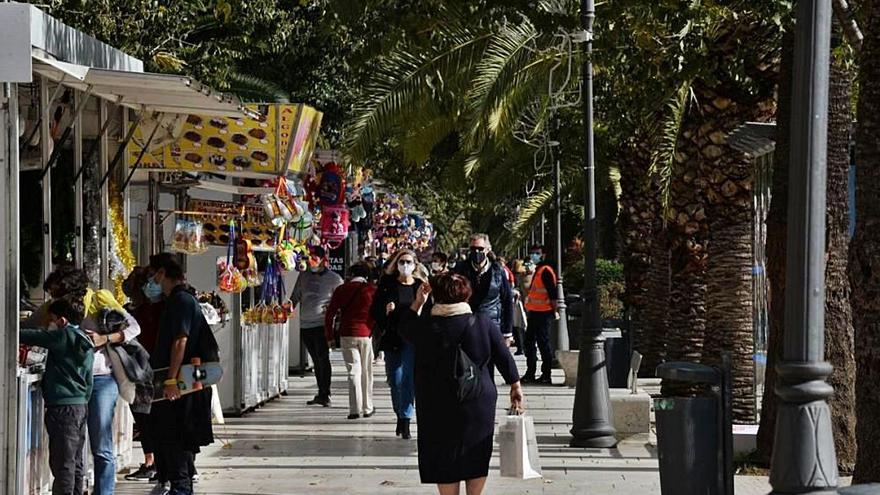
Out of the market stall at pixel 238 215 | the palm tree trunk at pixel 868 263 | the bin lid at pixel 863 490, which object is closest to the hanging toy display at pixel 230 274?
the market stall at pixel 238 215

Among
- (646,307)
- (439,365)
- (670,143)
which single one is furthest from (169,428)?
(646,307)

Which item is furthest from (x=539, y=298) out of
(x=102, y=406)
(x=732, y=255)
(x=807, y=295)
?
(x=807, y=295)

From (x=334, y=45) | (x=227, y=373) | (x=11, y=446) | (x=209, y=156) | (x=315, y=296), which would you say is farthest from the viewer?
(x=334, y=45)

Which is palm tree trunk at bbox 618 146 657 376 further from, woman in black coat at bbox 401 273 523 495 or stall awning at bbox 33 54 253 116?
woman in black coat at bbox 401 273 523 495

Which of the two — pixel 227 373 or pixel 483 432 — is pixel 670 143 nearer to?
pixel 227 373

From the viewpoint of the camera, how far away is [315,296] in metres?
18.8

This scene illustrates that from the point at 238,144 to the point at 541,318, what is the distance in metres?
8.46

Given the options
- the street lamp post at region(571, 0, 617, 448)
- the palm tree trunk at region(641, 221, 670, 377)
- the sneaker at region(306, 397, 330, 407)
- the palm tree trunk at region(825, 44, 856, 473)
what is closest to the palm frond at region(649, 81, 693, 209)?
the palm tree trunk at region(641, 221, 670, 377)

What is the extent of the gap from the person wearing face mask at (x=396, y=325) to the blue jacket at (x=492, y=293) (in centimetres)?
193

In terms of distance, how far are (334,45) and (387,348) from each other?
14451 millimetres

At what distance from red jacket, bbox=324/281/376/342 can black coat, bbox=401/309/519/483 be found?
23.9ft

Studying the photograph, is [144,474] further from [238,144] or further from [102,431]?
[238,144]

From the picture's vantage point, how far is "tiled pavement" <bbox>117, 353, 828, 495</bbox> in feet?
37.8

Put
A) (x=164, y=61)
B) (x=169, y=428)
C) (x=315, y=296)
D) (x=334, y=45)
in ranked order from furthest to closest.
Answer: (x=334, y=45) → (x=164, y=61) → (x=315, y=296) → (x=169, y=428)
